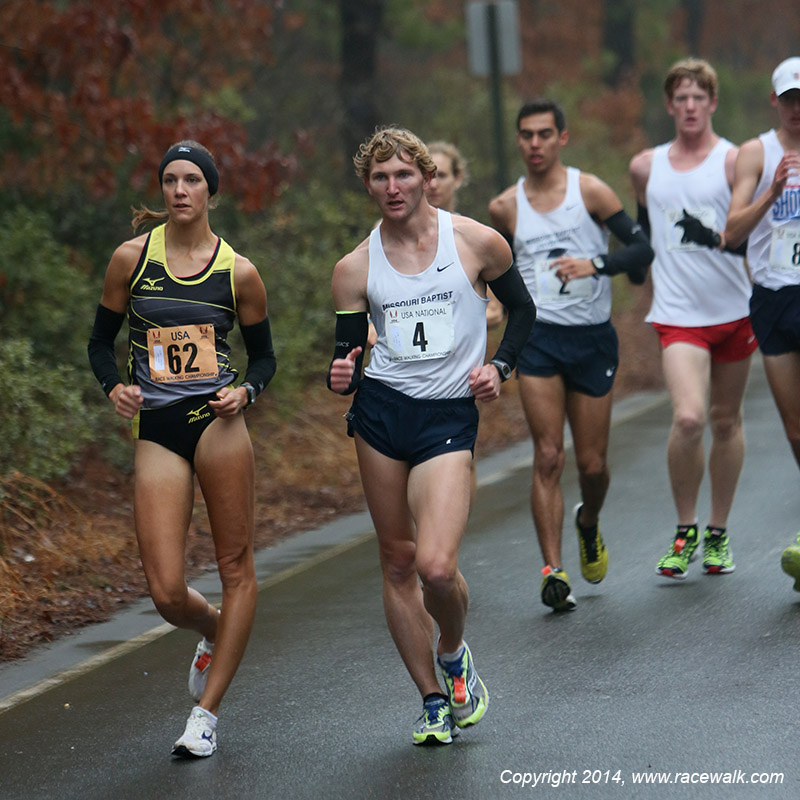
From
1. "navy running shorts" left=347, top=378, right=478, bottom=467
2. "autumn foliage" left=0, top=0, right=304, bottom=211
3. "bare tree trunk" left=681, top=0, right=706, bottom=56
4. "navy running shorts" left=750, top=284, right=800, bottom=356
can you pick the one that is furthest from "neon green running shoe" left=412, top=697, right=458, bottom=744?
"bare tree trunk" left=681, top=0, right=706, bottom=56

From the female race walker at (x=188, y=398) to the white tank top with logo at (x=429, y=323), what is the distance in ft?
1.78

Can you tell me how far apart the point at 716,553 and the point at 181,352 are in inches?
136

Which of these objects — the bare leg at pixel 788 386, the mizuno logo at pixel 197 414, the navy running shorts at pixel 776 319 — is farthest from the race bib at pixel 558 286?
the mizuno logo at pixel 197 414

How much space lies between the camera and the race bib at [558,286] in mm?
7629

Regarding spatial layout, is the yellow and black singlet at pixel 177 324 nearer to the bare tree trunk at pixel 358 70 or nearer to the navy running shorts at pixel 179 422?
the navy running shorts at pixel 179 422

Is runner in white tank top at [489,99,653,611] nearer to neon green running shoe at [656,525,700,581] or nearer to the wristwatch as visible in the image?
neon green running shoe at [656,525,700,581]

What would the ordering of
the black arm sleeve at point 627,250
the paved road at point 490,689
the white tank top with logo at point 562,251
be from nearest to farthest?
1. the paved road at point 490,689
2. the black arm sleeve at point 627,250
3. the white tank top with logo at point 562,251

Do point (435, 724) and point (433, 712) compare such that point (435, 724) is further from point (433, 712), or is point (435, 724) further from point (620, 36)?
point (620, 36)

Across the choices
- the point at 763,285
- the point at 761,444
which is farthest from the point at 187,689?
the point at 761,444

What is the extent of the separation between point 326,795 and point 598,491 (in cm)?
293

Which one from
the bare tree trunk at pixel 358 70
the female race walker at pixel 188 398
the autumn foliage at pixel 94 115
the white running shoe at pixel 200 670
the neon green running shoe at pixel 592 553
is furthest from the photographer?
the bare tree trunk at pixel 358 70

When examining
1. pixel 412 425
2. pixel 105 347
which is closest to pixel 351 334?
pixel 412 425

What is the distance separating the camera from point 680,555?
7957mm

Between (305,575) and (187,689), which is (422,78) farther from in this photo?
(187,689)
